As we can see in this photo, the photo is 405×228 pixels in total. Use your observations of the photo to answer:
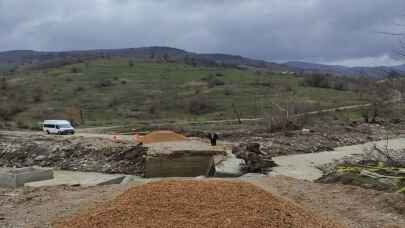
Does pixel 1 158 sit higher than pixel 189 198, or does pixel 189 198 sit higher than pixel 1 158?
pixel 189 198

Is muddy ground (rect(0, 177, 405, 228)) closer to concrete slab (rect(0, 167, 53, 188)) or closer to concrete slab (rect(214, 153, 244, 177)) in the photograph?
concrete slab (rect(214, 153, 244, 177))

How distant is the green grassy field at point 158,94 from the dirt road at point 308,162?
19304mm

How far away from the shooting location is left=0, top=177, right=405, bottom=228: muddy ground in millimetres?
8961

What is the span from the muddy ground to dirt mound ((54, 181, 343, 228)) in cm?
118

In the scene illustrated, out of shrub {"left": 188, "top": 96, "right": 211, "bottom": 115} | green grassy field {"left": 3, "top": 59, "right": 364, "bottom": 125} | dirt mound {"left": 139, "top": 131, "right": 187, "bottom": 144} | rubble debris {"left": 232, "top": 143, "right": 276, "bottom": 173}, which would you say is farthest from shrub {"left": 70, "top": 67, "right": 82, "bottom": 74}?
rubble debris {"left": 232, "top": 143, "right": 276, "bottom": 173}

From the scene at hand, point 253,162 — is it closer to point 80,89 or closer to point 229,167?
point 229,167

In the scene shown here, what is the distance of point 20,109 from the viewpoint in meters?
63.2

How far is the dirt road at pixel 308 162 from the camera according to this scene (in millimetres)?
20195

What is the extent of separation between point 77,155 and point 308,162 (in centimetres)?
1170

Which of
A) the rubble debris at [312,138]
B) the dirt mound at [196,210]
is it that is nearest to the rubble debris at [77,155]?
the rubble debris at [312,138]

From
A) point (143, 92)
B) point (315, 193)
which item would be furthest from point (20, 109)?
point (315, 193)

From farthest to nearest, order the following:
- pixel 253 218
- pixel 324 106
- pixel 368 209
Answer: pixel 324 106 → pixel 368 209 → pixel 253 218

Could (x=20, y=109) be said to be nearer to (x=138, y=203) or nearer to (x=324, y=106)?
(x=324, y=106)

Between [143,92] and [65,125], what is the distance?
106 feet
